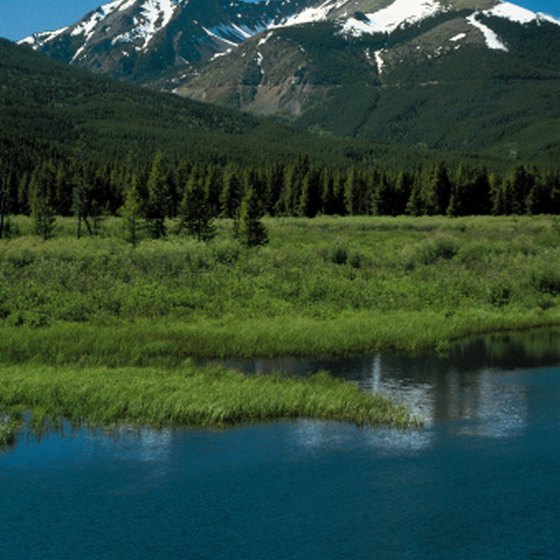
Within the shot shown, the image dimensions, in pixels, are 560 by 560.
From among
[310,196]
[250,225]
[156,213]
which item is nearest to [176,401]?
[250,225]

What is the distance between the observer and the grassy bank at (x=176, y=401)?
2789 centimetres

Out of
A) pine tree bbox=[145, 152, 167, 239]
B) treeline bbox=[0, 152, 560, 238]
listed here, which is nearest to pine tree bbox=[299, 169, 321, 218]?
treeline bbox=[0, 152, 560, 238]

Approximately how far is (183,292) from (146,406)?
80.8ft

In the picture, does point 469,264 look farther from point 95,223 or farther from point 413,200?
point 413,200

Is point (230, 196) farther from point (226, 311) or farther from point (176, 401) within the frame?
point (176, 401)

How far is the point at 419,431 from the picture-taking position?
27.4 m

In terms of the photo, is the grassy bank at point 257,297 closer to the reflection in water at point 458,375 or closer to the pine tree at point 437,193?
the reflection in water at point 458,375

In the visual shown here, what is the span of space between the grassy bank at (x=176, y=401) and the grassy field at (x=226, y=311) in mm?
73

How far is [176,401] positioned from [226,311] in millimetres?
20408

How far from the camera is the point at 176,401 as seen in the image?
28.5 meters

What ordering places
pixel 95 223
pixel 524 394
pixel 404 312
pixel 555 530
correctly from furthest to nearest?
pixel 95 223 → pixel 404 312 → pixel 524 394 → pixel 555 530

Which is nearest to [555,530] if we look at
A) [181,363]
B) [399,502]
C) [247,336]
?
[399,502]

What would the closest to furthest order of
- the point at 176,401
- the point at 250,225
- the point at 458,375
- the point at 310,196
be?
the point at 176,401, the point at 458,375, the point at 250,225, the point at 310,196

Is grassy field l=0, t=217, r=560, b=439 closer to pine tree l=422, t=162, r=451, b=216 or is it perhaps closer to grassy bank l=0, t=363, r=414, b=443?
grassy bank l=0, t=363, r=414, b=443
